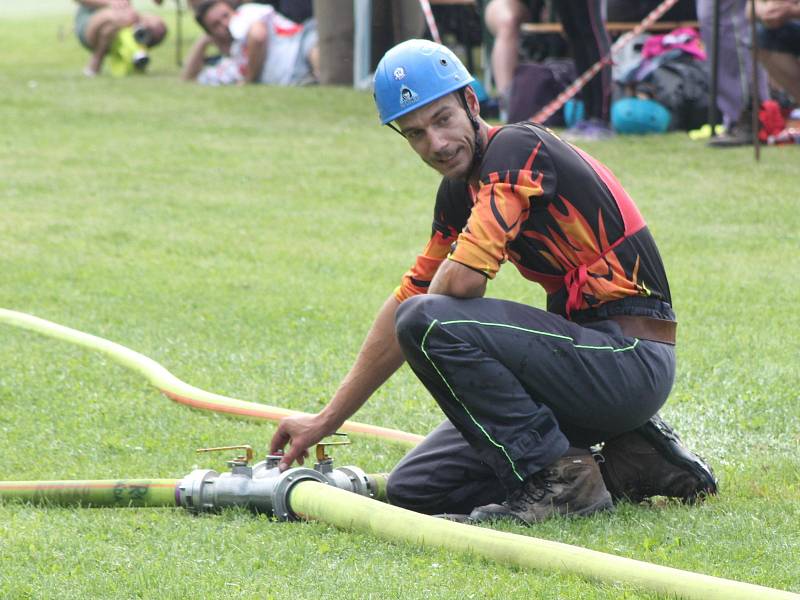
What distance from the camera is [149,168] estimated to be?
11.5 metres

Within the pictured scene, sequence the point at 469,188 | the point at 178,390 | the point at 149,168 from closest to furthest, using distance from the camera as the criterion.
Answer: the point at 469,188
the point at 178,390
the point at 149,168

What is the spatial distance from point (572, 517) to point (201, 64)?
14930 millimetres

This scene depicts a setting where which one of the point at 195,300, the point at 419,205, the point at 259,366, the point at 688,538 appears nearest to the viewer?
the point at 688,538

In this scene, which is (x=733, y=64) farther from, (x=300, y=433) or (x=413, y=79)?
(x=300, y=433)

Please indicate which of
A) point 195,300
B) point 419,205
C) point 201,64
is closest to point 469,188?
point 195,300

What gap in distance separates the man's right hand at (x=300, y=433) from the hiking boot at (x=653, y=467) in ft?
2.80

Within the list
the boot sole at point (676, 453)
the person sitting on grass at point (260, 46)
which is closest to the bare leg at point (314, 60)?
the person sitting on grass at point (260, 46)

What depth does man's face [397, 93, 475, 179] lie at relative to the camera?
3.79m

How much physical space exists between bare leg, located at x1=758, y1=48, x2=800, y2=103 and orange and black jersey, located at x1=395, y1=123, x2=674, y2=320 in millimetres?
7742

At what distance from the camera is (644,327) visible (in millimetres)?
3920

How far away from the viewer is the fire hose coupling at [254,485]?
3900 mm

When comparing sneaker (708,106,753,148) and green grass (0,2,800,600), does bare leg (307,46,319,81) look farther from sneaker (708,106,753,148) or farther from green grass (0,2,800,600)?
sneaker (708,106,753,148)

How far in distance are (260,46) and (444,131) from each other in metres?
13.4

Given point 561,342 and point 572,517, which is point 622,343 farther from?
point 572,517
